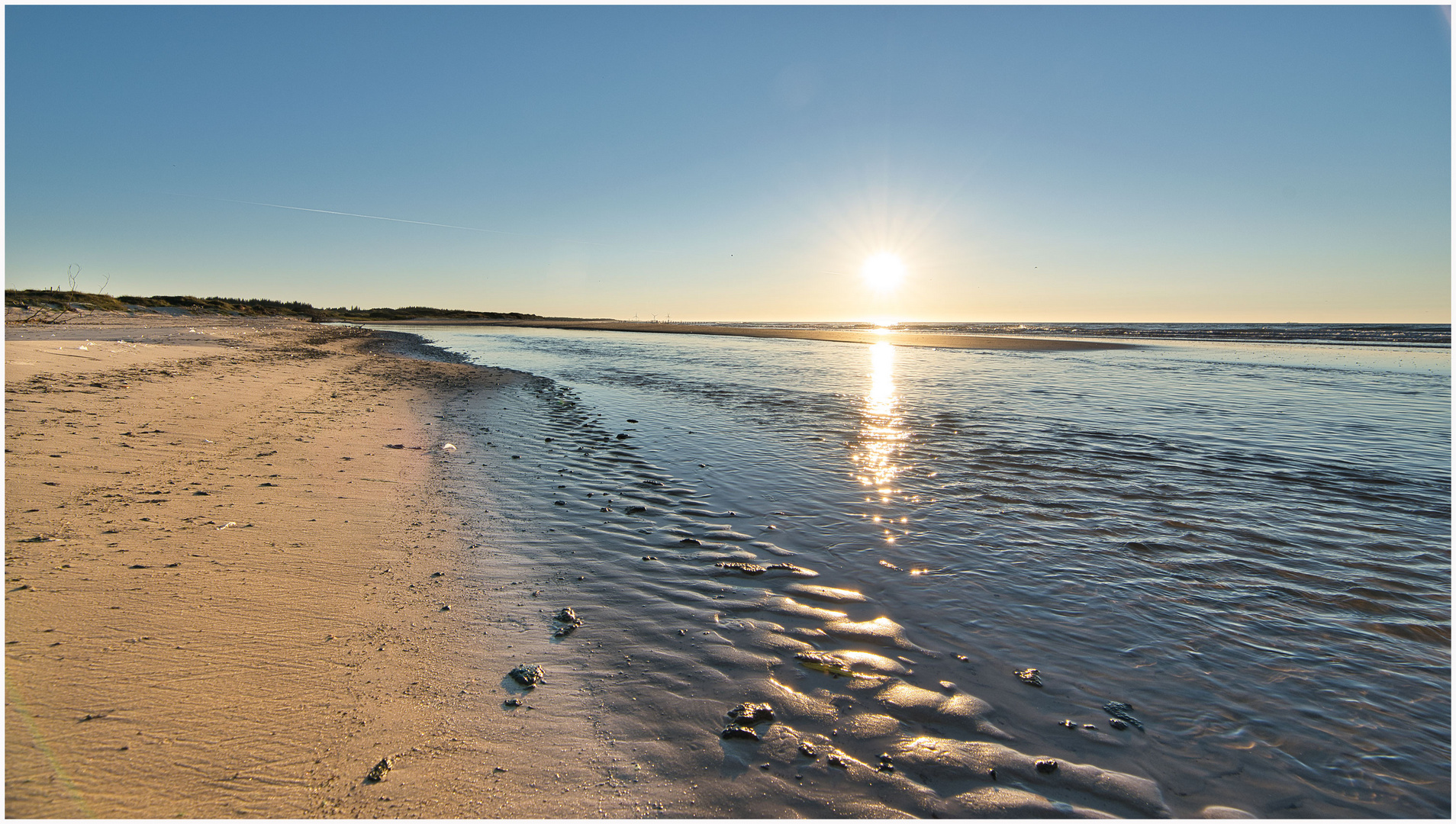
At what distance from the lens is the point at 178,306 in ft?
242

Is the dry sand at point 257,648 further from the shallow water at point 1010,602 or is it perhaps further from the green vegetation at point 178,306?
the green vegetation at point 178,306

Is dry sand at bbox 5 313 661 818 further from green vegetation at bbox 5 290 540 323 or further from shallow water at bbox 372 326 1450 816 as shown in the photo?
green vegetation at bbox 5 290 540 323

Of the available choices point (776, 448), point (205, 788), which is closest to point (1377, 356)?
point (776, 448)

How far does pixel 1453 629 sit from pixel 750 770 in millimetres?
5530

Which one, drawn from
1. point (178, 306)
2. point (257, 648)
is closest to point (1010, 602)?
point (257, 648)

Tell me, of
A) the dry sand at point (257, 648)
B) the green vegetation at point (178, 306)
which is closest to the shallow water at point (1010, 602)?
the dry sand at point (257, 648)

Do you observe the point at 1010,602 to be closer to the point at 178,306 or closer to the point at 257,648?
the point at 257,648

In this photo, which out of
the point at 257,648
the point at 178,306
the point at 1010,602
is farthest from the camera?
the point at 178,306

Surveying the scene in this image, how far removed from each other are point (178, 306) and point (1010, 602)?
9799 cm

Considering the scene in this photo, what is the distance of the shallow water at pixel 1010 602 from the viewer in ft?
10.3

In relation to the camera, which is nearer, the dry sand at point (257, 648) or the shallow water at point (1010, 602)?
the dry sand at point (257, 648)

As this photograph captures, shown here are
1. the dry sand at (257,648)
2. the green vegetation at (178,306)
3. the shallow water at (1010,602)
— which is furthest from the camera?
the green vegetation at (178,306)

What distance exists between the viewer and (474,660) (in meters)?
3.89

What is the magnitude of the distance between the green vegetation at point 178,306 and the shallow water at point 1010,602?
23134mm
